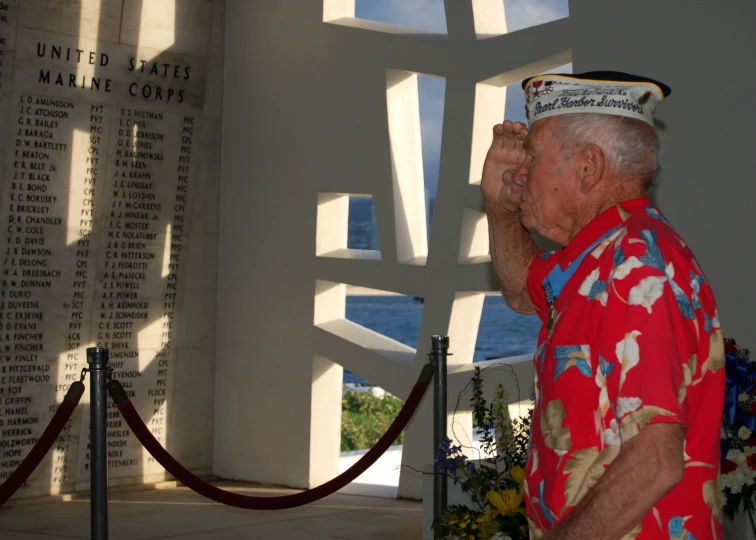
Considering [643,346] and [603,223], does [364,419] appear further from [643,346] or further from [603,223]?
[643,346]

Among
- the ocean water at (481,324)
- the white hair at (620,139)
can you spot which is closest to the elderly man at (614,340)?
the white hair at (620,139)

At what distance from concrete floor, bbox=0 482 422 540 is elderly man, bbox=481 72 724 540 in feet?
9.56

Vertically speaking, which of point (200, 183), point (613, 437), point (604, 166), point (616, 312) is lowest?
point (613, 437)

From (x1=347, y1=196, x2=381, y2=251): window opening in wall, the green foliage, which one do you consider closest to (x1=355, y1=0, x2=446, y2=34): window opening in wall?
(x1=347, y1=196, x2=381, y2=251): window opening in wall

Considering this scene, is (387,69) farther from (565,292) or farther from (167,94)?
(565,292)

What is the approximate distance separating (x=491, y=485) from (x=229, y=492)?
944 mm

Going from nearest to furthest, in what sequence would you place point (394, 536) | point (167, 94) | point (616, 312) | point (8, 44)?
point (616, 312), point (394, 536), point (8, 44), point (167, 94)

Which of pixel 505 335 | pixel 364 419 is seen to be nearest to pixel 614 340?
pixel 364 419

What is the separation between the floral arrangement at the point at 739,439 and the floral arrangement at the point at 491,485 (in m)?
0.55

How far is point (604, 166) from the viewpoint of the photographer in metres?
1.29

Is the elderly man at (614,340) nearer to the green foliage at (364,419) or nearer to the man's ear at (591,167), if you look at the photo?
the man's ear at (591,167)

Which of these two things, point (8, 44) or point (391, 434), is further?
point (8, 44)

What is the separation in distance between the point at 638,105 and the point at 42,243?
412cm

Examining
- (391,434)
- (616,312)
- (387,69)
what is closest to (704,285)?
(616,312)
